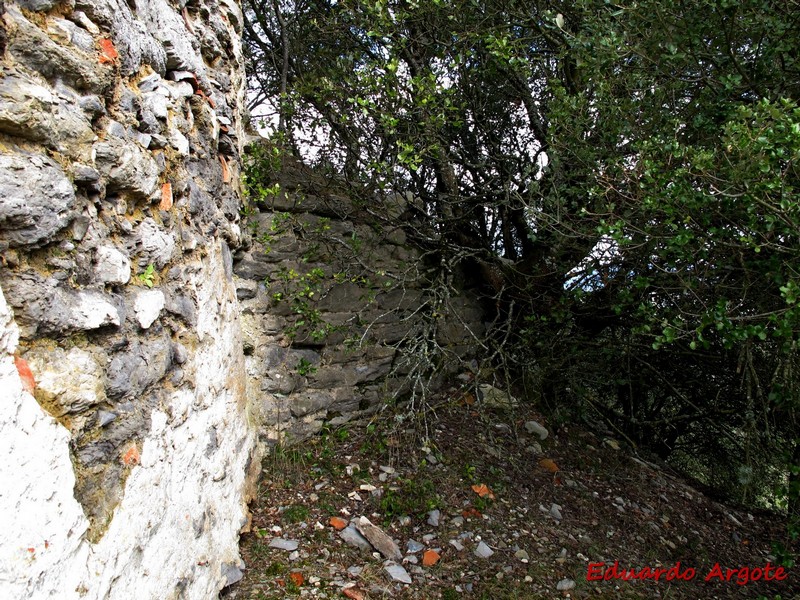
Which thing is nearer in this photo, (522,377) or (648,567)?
(648,567)

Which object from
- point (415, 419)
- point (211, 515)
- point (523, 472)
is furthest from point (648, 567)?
point (211, 515)

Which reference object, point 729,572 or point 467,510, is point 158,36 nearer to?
point 467,510

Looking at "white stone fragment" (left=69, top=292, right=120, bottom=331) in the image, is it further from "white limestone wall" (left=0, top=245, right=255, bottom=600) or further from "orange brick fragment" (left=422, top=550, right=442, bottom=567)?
A: "orange brick fragment" (left=422, top=550, right=442, bottom=567)

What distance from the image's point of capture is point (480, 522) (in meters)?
3.16

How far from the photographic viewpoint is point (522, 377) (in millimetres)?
4637

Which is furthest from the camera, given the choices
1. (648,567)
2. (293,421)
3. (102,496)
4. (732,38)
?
(293,421)

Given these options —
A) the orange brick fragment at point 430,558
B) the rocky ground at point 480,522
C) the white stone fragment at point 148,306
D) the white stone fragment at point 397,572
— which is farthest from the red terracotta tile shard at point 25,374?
the orange brick fragment at point 430,558

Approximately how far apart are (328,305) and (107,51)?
2.35 m

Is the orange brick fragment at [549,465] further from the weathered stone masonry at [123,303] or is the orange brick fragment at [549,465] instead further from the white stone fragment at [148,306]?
the white stone fragment at [148,306]

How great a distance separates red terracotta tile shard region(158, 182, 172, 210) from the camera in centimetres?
185

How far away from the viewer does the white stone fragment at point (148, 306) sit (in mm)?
1610

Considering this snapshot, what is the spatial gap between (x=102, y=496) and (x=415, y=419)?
265 cm

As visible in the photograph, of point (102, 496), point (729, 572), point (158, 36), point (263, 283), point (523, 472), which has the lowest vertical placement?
point (729, 572)

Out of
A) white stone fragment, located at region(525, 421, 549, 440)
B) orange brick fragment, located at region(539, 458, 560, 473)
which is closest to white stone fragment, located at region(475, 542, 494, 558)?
orange brick fragment, located at region(539, 458, 560, 473)
